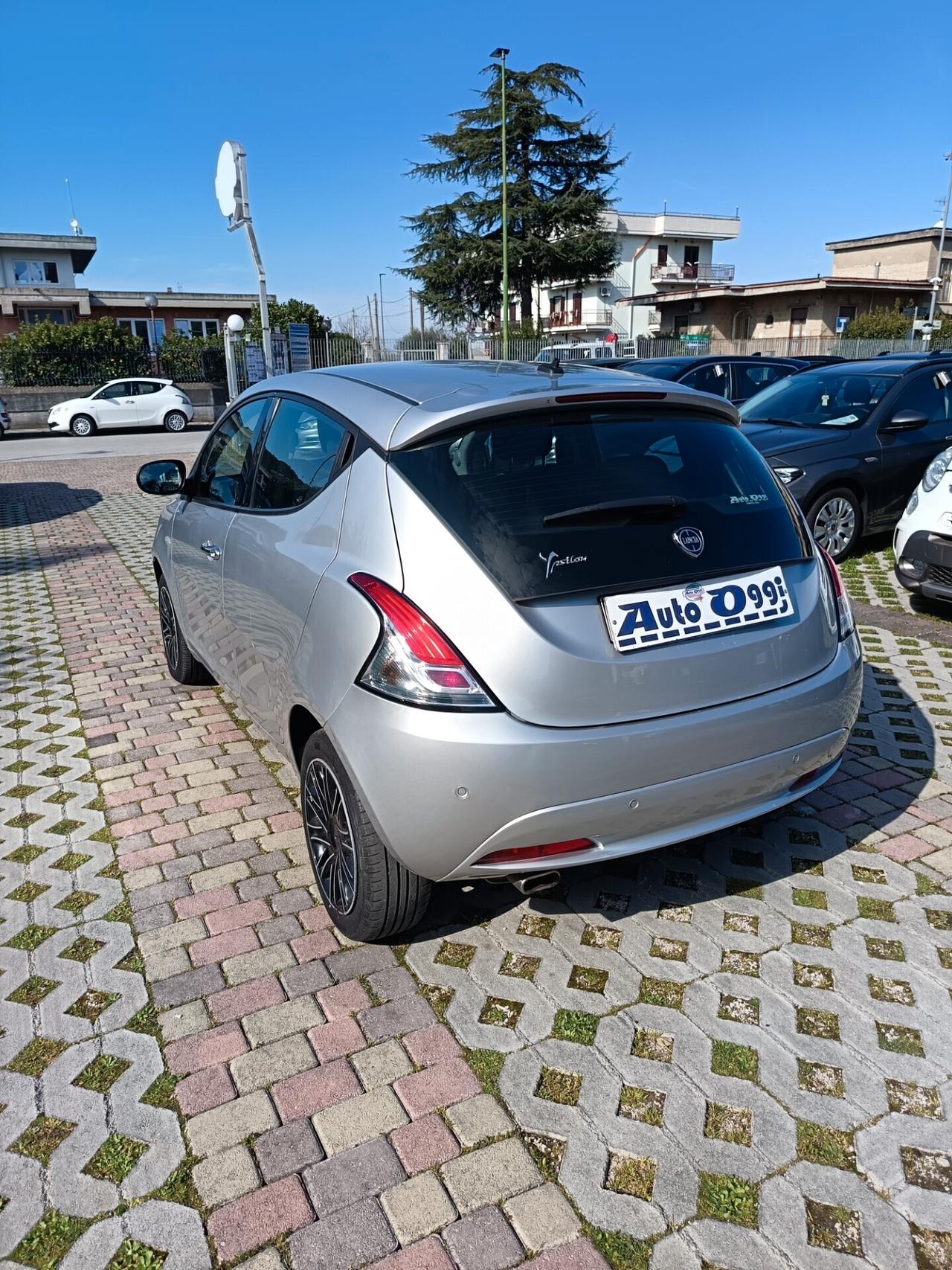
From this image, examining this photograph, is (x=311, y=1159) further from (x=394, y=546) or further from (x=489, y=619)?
(x=394, y=546)

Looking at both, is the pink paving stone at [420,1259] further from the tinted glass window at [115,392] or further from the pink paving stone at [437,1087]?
the tinted glass window at [115,392]

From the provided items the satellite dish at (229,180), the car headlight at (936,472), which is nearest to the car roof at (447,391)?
the car headlight at (936,472)

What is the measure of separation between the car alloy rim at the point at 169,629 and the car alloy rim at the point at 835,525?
5.21 metres

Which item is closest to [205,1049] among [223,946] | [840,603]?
[223,946]

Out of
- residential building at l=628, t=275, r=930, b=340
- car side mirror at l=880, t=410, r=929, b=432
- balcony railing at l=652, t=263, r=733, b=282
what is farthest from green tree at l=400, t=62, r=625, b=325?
car side mirror at l=880, t=410, r=929, b=432

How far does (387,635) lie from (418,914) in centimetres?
92

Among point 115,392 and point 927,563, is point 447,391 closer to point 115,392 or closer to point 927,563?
point 927,563

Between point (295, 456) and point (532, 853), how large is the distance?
67.3 inches

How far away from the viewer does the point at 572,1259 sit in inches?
73.3

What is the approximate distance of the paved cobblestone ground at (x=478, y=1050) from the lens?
195cm

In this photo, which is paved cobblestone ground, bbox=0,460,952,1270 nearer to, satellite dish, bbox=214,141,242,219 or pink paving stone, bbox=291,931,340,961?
pink paving stone, bbox=291,931,340,961

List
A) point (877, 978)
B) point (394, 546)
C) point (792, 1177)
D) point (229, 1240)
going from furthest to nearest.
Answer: point (877, 978) → point (394, 546) → point (792, 1177) → point (229, 1240)

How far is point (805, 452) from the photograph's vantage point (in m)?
7.49

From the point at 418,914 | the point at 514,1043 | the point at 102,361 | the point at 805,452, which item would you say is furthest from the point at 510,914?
the point at 102,361
